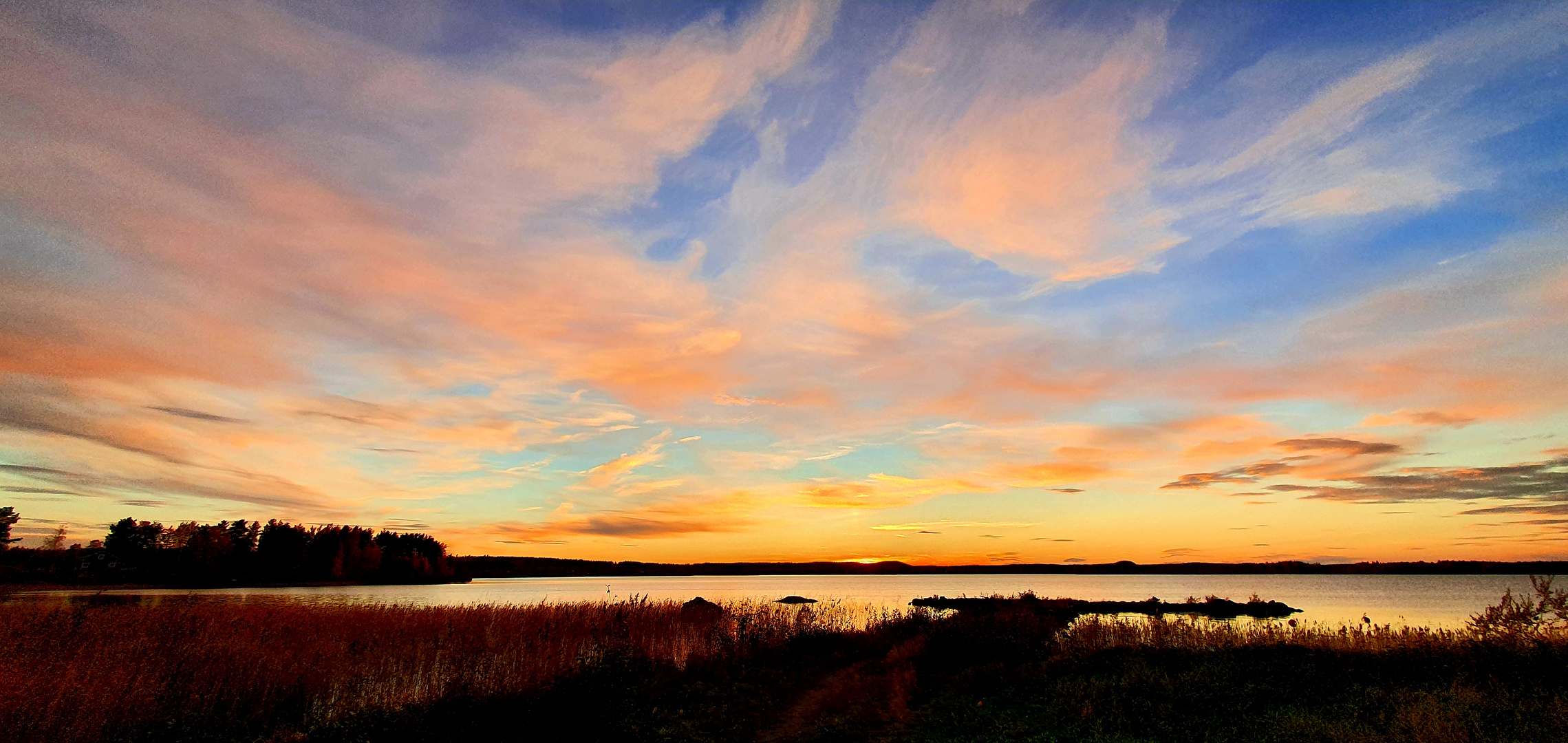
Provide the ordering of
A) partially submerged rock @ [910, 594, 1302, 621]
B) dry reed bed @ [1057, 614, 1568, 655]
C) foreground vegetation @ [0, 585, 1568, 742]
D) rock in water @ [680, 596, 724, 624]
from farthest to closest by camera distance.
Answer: partially submerged rock @ [910, 594, 1302, 621] → rock in water @ [680, 596, 724, 624] → dry reed bed @ [1057, 614, 1568, 655] → foreground vegetation @ [0, 585, 1568, 742]

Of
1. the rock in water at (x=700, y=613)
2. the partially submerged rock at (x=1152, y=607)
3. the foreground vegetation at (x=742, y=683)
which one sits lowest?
the partially submerged rock at (x=1152, y=607)

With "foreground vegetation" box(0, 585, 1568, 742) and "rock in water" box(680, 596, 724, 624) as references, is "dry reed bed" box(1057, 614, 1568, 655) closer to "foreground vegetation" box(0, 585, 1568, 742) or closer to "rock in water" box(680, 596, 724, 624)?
"foreground vegetation" box(0, 585, 1568, 742)

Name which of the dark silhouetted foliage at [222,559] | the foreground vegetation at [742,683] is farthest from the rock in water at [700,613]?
the dark silhouetted foliage at [222,559]

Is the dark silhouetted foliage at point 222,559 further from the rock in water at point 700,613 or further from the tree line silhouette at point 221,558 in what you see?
the rock in water at point 700,613

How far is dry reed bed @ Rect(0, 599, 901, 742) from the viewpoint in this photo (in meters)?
13.9

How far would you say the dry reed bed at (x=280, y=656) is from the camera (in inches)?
547

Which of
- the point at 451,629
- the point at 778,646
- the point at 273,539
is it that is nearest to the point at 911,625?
the point at 778,646

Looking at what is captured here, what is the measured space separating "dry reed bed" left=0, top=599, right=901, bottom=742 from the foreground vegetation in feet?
0.24

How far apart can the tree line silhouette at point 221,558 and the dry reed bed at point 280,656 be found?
83811 mm

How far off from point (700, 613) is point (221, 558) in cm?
10956

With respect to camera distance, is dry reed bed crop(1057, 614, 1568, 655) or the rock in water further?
the rock in water

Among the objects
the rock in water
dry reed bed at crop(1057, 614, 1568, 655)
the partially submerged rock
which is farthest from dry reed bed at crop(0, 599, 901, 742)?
the partially submerged rock

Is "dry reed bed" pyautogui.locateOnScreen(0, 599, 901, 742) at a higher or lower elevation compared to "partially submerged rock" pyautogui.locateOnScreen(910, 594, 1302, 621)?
higher

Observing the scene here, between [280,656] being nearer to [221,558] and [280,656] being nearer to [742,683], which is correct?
[742,683]
